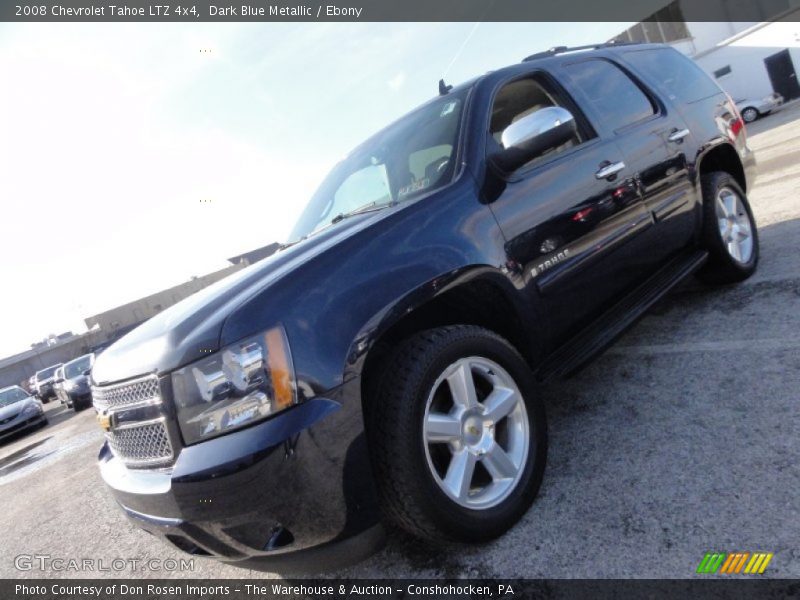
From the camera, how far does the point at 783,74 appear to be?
28.0 metres

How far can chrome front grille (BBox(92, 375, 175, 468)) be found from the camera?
1.71 metres

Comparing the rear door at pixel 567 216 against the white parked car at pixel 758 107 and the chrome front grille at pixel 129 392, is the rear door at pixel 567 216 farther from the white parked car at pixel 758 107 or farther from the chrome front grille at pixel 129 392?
the white parked car at pixel 758 107

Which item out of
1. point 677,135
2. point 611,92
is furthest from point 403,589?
point 677,135

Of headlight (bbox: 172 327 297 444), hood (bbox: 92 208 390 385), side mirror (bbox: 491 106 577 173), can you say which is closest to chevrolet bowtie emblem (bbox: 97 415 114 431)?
hood (bbox: 92 208 390 385)

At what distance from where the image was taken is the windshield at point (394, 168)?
2465mm

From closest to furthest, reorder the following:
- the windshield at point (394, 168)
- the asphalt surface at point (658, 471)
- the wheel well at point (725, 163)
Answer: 1. the asphalt surface at point (658, 471)
2. the windshield at point (394, 168)
3. the wheel well at point (725, 163)

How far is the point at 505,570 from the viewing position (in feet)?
5.90

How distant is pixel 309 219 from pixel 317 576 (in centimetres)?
205

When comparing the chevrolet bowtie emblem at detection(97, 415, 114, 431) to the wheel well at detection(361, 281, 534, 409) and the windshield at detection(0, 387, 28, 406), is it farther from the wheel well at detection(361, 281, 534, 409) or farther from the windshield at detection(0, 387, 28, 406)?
the windshield at detection(0, 387, 28, 406)

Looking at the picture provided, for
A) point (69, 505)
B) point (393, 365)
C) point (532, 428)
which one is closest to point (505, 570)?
point (532, 428)

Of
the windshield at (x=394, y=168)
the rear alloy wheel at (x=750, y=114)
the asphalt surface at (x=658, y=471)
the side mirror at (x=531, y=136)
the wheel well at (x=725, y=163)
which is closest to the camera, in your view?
the asphalt surface at (x=658, y=471)

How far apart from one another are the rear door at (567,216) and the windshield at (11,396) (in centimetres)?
1540

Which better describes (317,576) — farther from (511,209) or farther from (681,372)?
(681,372)

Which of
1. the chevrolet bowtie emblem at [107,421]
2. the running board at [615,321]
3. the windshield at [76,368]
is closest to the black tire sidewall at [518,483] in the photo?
the running board at [615,321]
